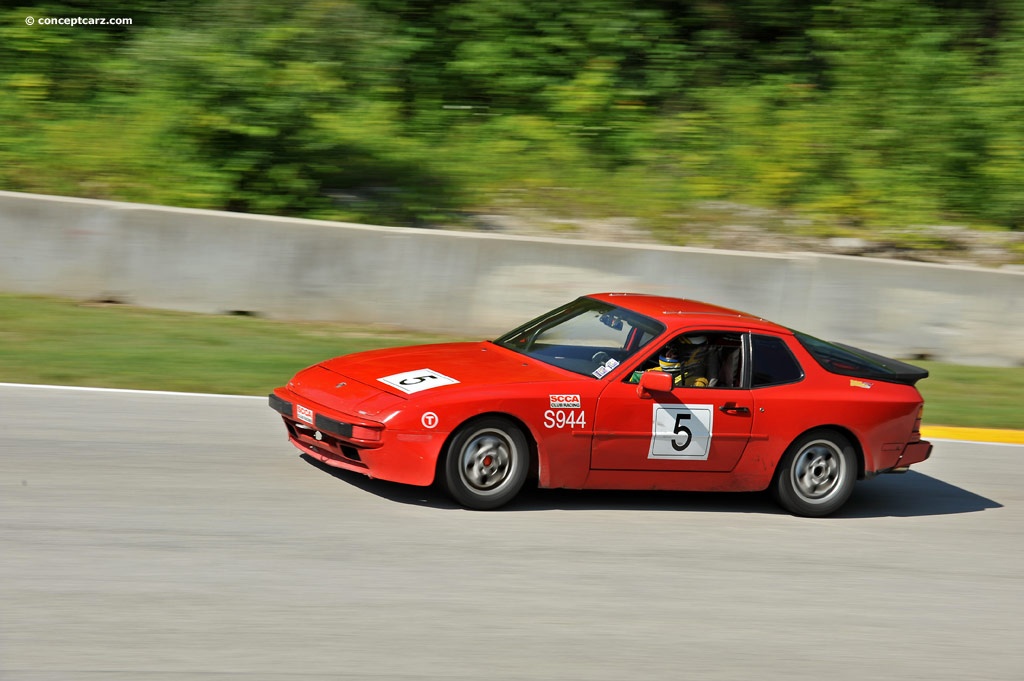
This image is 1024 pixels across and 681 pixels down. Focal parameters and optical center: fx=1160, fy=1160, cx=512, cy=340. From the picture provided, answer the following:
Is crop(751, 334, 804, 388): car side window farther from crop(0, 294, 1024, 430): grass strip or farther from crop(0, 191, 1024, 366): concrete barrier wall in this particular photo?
crop(0, 191, 1024, 366): concrete barrier wall

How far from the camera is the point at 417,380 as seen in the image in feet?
22.8

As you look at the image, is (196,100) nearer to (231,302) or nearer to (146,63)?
(146,63)

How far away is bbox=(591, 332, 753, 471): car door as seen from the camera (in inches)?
276

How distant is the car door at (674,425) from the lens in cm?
702

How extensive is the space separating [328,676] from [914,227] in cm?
1321

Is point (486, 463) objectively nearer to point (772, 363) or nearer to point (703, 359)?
point (703, 359)

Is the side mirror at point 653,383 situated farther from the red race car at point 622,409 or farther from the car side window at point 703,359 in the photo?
the car side window at point 703,359

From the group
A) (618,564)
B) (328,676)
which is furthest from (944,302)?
(328,676)

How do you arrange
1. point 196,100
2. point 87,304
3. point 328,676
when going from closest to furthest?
point 328,676, point 87,304, point 196,100

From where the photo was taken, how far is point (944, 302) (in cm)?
1305

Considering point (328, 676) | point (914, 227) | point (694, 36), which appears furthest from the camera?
point (694, 36)

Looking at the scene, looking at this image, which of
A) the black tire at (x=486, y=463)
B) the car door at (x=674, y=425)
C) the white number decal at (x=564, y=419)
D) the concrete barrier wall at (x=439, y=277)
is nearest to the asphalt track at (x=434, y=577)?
the black tire at (x=486, y=463)

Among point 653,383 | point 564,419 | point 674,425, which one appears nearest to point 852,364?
point 674,425

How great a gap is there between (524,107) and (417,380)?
1192cm
